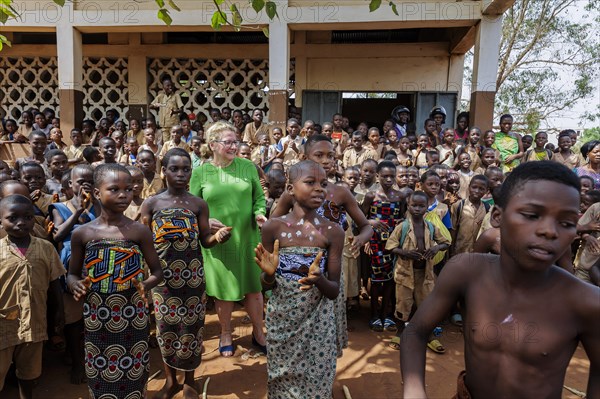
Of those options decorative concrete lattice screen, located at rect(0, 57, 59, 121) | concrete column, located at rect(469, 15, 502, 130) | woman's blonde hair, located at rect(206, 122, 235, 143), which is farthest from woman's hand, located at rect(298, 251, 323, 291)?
decorative concrete lattice screen, located at rect(0, 57, 59, 121)

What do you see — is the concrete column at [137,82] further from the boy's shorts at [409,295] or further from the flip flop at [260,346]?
the boy's shorts at [409,295]

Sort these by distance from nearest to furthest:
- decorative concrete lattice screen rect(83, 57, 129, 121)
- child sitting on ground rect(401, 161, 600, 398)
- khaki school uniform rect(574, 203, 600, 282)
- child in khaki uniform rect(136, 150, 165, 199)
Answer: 1. child sitting on ground rect(401, 161, 600, 398)
2. khaki school uniform rect(574, 203, 600, 282)
3. child in khaki uniform rect(136, 150, 165, 199)
4. decorative concrete lattice screen rect(83, 57, 129, 121)

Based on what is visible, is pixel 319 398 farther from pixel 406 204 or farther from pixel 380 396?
pixel 406 204

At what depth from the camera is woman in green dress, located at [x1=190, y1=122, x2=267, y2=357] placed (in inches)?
129

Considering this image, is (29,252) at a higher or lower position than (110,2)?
lower

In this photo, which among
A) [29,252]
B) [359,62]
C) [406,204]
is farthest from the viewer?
[359,62]

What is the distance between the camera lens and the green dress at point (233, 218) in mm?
3297

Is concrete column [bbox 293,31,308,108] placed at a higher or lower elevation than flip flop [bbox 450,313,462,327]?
higher

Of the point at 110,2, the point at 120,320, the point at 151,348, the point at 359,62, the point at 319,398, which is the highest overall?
the point at 110,2

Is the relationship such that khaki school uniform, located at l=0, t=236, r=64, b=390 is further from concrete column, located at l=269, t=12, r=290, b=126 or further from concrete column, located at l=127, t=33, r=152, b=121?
concrete column, located at l=127, t=33, r=152, b=121

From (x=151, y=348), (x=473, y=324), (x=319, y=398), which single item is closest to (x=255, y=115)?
(x=151, y=348)

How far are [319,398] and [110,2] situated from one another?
897 centimetres

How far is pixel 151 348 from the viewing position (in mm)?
3754

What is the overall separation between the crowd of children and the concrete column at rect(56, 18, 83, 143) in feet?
15.8
